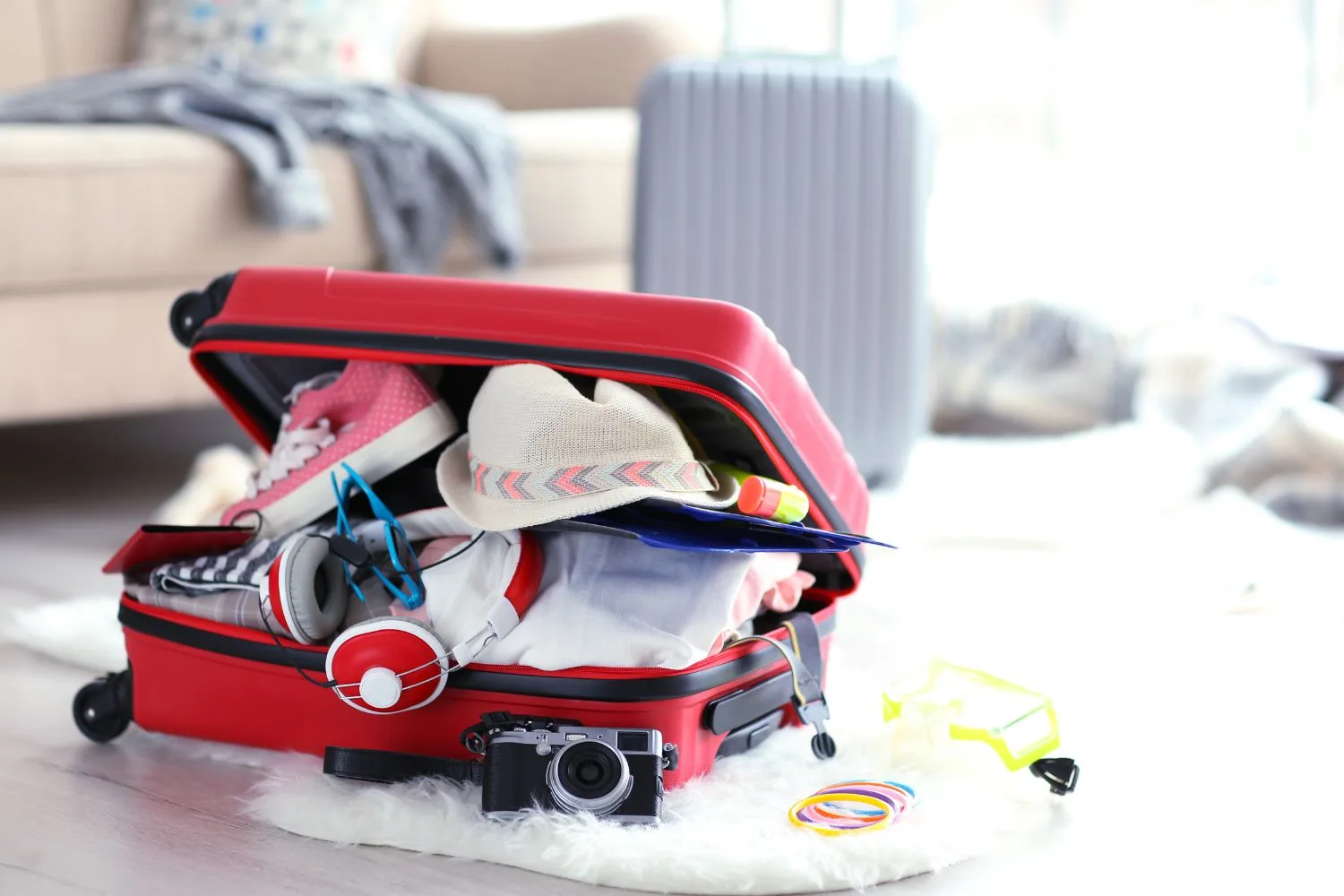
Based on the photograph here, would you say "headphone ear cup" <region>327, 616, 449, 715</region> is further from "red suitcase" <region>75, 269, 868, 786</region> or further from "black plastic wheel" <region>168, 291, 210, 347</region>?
"black plastic wheel" <region>168, 291, 210, 347</region>

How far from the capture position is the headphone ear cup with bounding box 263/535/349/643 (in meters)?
0.89

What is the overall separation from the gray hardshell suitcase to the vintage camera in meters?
0.92

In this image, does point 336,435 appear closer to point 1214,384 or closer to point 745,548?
point 745,548

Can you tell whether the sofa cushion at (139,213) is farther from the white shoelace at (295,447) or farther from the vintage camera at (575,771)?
the vintage camera at (575,771)

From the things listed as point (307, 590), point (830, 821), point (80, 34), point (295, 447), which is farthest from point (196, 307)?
point (80, 34)

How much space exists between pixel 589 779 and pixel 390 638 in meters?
0.15

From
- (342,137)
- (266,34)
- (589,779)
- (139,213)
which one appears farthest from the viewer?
(266,34)

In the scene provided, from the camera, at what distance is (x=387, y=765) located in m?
0.87

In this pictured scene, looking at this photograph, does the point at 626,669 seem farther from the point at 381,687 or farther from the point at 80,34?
the point at 80,34

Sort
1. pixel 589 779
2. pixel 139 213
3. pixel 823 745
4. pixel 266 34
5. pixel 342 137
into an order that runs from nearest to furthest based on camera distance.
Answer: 1. pixel 589 779
2. pixel 823 745
3. pixel 139 213
4. pixel 342 137
5. pixel 266 34

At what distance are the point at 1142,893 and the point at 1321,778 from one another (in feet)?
0.77

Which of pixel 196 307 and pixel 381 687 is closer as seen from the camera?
pixel 381 687

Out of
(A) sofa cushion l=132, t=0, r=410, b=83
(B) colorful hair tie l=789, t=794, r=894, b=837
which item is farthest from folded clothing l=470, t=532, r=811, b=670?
(A) sofa cushion l=132, t=0, r=410, b=83

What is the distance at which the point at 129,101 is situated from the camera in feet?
5.81
